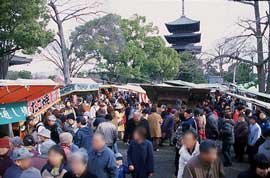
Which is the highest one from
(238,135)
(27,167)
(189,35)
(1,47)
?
(189,35)

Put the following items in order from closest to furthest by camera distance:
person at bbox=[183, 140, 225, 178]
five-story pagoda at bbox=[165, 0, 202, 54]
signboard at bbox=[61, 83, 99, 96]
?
person at bbox=[183, 140, 225, 178], signboard at bbox=[61, 83, 99, 96], five-story pagoda at bbox=[165, 0, 202, 54]

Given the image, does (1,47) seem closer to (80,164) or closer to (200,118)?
(200,118)

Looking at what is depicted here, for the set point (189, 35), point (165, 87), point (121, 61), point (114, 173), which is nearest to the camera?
point (114, 173)

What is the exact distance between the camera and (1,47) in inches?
669

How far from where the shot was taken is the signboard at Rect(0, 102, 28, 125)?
7.73 metres

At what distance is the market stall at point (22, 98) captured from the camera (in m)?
6.95

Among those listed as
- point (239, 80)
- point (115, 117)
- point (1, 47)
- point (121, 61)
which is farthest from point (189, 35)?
point (115, 117)

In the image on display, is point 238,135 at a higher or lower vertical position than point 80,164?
lower

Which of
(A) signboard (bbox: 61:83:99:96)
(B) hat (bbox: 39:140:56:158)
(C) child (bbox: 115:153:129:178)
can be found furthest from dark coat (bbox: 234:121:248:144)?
(A) signboard (bbox: 61:83:99:96)

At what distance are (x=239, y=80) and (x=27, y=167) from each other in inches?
1762

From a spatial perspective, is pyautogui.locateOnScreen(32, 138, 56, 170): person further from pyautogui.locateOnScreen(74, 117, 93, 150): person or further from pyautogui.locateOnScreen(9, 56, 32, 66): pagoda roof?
pyautogui.locateOnScreen(9, 56, 32, 66): pagoda roof

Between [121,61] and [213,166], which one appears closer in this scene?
[213,166]

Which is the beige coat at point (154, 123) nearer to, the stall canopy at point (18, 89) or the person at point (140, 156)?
the stall canopy at point (18, 89)

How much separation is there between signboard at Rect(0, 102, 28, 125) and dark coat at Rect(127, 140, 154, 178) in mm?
2976
